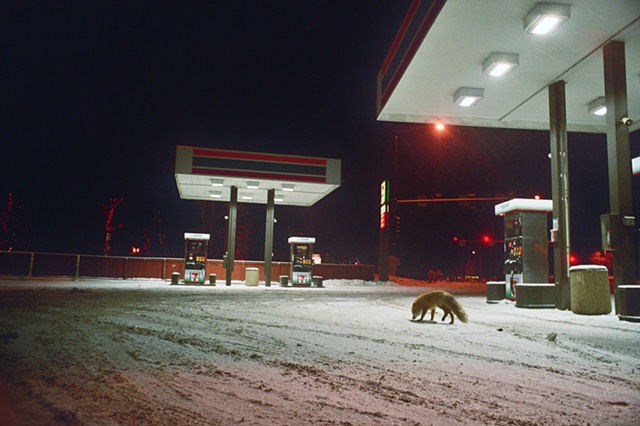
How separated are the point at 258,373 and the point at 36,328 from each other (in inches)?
188

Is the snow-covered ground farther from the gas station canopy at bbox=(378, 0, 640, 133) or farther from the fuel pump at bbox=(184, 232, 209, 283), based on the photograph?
the fuel pump at bbox=(184, 232, 209, 283)

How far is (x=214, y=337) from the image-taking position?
22.9 ft

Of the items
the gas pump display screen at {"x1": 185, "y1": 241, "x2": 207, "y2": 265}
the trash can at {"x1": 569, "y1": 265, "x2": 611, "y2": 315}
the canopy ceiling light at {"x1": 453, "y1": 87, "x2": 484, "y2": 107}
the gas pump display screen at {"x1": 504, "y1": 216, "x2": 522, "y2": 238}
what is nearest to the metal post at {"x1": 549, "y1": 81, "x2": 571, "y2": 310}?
the trash can at {"x1": 569, "y1": 265, "x2": 611, "y2": 315}

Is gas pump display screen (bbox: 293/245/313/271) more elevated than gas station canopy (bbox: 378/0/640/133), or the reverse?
gas station canopy (bbox: 378/0/640/133)

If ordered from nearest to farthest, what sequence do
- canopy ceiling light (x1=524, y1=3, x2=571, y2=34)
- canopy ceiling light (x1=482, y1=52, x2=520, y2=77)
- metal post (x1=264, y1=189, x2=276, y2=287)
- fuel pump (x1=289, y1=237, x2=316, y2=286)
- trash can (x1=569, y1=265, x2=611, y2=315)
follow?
canopy ceiling light (x1=524, y1=3, x2=571, y2=34) → trash can (x1=569, y1=265, x2=611, y2=315) → canopy ceiling light (x1=482, y1=52, x2=520, y2=77) → metal post (x1=264, y1=189, x2=276, y2=287) → fuel pump (x1=289, y1=237, x2=316, y2=286)

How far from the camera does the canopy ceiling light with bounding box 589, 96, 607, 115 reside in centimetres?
1502

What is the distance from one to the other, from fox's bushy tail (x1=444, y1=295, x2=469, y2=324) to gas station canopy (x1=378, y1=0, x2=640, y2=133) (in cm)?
620

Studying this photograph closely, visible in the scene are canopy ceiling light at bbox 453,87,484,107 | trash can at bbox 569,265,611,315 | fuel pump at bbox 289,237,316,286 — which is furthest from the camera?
fuel pump at bbox 289,237,316,286

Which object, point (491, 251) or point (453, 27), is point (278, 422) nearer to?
point (453, 27)

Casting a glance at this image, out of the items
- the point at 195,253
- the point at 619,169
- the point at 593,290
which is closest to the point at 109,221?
the point at 195,253

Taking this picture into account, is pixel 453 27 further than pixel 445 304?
Yes

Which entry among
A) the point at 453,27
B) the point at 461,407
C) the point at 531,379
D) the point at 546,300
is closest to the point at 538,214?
the point at 546,300

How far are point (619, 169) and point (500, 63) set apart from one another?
3948 millimetres

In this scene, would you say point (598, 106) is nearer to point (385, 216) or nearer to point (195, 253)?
point (195, 253)
